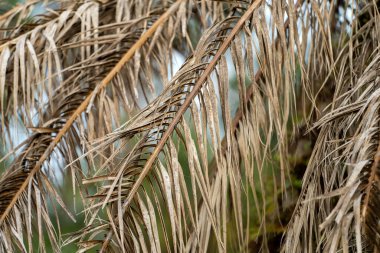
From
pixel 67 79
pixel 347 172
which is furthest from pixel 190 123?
pixel 347 172

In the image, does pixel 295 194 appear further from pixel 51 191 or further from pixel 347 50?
pixel 51 191

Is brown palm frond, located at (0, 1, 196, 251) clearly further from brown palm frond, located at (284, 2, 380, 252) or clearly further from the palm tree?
brown palm frond, located at (284, 2, 380, 252)

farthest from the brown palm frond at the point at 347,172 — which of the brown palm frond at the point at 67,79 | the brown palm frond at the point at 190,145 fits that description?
the brown palm frond at the point at 67,79

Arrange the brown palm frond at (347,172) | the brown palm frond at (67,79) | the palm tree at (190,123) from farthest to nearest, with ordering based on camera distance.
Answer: the brown palm frond at (67,79) < the palm tree at (190,123) < the brown palm frond at (347,172)

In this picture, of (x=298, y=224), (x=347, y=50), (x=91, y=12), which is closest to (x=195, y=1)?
(x=91, y=12)

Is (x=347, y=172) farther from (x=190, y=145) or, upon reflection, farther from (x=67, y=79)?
(x=67, y=79)

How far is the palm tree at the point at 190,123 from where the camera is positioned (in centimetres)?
130

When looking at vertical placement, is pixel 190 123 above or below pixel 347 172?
above

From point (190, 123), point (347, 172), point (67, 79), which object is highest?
point (67, 79)

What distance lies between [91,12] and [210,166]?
0.58 meters

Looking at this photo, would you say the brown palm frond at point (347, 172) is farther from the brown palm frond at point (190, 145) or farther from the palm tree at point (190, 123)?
the brown palm frond at point (190, 145)

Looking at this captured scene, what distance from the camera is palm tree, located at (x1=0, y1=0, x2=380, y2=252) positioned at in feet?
4.26

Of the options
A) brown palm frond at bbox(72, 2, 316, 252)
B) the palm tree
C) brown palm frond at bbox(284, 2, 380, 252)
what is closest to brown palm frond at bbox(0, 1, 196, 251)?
the palm tree

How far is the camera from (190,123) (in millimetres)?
1794
